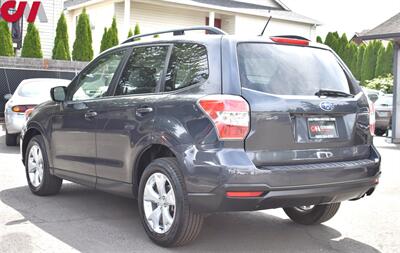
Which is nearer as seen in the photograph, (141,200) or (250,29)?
(141,200)

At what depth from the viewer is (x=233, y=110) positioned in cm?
440

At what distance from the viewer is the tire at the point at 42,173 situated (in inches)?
269

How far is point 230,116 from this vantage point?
4.39m

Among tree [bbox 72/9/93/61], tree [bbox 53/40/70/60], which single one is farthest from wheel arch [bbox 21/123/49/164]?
tree [bbox 72/9/93/61]

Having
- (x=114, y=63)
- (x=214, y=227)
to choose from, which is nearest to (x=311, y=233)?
(x=214, y=227)

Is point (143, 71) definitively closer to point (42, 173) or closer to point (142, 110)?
point (142, 110)

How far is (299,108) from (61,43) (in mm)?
20310

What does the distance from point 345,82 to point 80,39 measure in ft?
67.3

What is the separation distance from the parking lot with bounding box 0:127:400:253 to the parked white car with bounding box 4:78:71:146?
447 cm

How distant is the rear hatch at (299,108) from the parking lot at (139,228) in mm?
929

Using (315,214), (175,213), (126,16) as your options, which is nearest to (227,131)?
(175,213)

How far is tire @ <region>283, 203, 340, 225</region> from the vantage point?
5719 mm

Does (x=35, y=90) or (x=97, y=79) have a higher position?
(x=97, y=79)

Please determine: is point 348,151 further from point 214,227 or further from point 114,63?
point 114,63
